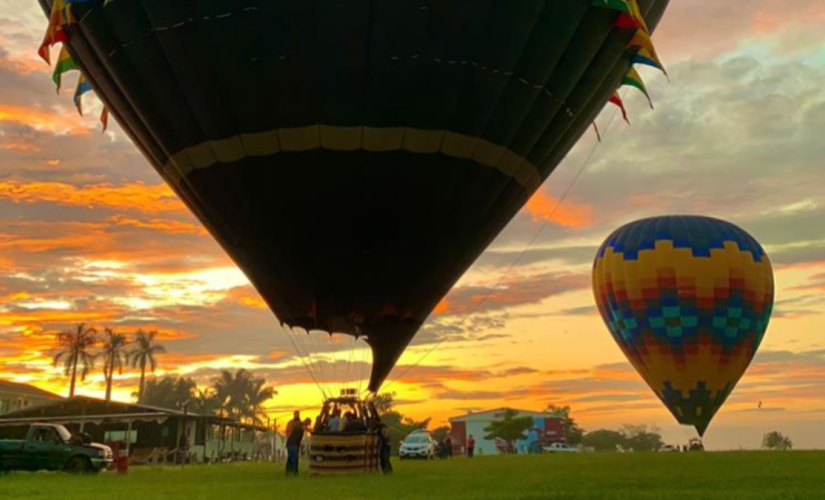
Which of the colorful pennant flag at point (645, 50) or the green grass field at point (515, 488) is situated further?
the colorful pennant flag at point (645, 50)

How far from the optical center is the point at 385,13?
11.4 meters

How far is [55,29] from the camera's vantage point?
1244cm

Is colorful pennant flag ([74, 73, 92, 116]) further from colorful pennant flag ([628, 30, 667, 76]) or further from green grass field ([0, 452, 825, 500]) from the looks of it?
colorful pennant flag ([628, 30, 667, 76])

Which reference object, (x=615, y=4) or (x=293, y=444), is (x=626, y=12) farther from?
(x=293, y=444)

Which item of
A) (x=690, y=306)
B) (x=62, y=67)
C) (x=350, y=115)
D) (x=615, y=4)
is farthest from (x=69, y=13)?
(x=690, y=306)

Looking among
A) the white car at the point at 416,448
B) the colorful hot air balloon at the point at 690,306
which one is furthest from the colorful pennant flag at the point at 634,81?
the white car at the point at 416,448

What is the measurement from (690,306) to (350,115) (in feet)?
77.0

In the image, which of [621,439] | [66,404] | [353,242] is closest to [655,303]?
[353,242]

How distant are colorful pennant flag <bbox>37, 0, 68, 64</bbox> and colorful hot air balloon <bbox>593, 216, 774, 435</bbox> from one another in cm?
2533

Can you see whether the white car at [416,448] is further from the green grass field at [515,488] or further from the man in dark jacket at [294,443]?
the green grass field at [515,488]

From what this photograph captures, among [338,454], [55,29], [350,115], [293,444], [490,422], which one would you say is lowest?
[338,454]

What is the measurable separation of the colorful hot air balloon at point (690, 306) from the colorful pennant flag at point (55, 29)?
83.1ft

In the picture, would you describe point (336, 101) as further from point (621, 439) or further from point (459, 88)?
point (621, 439)

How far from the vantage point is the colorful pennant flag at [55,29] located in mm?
12375
